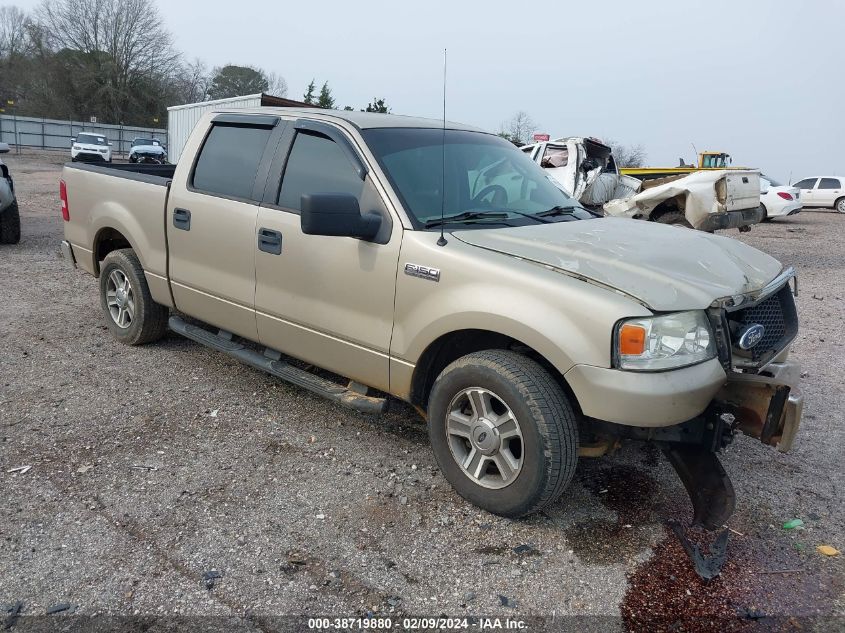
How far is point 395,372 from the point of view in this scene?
3.53 m

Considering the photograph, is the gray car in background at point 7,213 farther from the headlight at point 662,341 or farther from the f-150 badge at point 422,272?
the headlight at point 662,341

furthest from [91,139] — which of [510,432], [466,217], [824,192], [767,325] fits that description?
[767,325]

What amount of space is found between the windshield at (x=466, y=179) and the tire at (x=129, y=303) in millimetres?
2435

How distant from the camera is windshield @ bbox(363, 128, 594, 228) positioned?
144 inches

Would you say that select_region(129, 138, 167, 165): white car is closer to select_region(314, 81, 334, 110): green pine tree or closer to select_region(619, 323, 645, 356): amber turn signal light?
select_region(314, 81, 334, 110): green pine tree

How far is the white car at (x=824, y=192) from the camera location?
25.8 metres

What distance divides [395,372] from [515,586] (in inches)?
48.3

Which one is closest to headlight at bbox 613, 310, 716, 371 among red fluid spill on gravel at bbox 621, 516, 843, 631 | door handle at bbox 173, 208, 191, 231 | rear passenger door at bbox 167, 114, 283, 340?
red fluid spill on gravel at bbox 621, 516, 843, 631

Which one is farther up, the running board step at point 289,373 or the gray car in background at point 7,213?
the gray car in background at point 7,213

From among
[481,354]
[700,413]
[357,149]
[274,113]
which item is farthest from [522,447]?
[274,113]

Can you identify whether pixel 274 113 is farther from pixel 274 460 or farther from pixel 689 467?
pixel 689 467

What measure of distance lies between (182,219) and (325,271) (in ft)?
4.73

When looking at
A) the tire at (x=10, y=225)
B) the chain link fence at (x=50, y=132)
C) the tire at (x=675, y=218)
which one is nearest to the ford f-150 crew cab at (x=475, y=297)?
the tire at (x=10, y=225)

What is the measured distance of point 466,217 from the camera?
363cm
